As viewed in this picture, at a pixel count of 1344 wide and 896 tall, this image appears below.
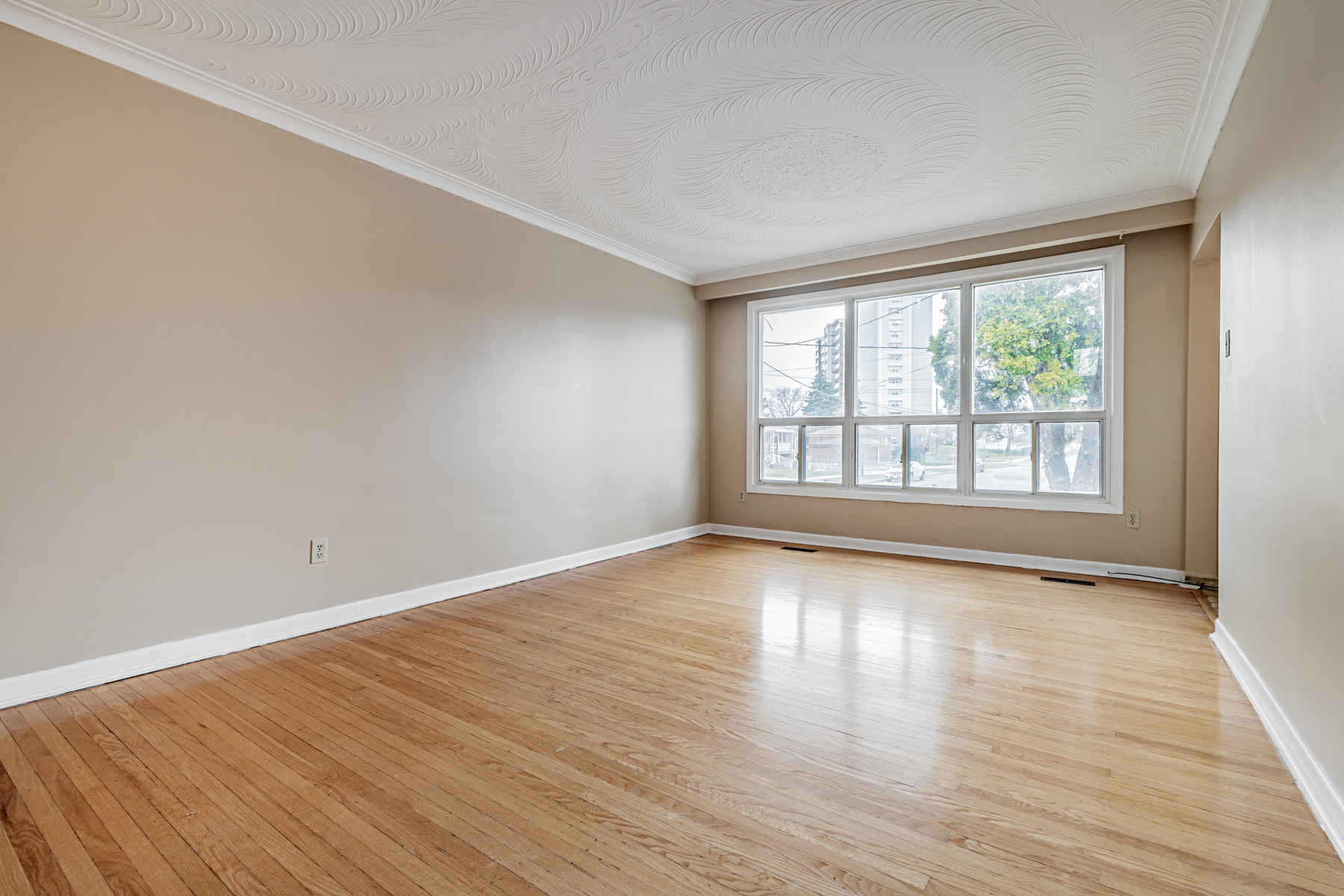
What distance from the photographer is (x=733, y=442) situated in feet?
19.9

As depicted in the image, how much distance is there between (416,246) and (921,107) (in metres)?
2.80

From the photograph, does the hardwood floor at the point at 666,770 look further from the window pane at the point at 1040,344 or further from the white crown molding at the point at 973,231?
the white crown molding at the point at 973,231

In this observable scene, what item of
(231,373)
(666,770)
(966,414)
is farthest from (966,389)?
(231,373)

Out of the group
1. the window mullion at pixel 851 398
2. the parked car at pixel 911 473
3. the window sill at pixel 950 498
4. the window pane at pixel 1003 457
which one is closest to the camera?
the window sill at pixel 950 498

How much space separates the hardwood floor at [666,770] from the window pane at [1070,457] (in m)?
1.56

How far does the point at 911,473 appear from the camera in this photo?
16.9 ft

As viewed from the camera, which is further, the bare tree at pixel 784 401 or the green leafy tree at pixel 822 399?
the bare tree at pixel 784 401

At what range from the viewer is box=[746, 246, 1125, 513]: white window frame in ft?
13.9

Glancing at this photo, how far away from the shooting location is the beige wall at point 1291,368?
5.08 ft

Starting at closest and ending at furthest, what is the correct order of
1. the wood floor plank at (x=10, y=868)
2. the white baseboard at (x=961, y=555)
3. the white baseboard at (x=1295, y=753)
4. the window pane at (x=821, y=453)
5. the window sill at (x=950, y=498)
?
the wood floor plank at (x=10, y=868)
the white baseboard at (x=1295, y=753)
the white baseboard at (x=961, y=555)
the window sill at (x=950, y=498)
the window pane at (x=821, y=453)

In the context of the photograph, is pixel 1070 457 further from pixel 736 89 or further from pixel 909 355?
pixel 736 89

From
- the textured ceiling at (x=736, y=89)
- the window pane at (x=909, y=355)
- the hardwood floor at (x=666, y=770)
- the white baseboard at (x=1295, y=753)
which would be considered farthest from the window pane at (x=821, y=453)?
the white baseboard at (x=1295, y=753)

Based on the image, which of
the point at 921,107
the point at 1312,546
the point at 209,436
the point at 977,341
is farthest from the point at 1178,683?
the point at 209,436

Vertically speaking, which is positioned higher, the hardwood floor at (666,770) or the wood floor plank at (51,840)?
the wood floor plank at (51,840)
